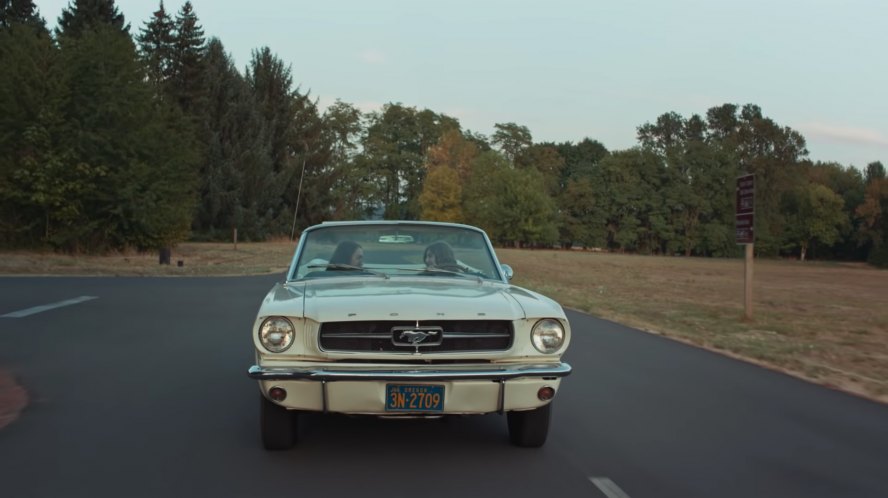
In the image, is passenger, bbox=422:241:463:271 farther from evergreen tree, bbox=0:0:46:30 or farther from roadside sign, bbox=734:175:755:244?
evergreen tree, bbox=0:0:46:30

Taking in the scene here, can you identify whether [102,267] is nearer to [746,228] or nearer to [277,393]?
[746,228]

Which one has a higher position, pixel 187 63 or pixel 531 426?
pixel 187 63

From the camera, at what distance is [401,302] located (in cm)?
462

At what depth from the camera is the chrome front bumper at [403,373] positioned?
4.31 meters

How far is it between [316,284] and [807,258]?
100 m

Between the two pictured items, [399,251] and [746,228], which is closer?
[399,251]

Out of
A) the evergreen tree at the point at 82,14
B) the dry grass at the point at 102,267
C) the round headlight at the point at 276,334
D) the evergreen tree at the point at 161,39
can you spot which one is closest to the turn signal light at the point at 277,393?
the round headlight at the point at 276,334

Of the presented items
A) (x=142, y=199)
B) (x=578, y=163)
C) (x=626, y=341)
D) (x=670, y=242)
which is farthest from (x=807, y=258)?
(x=626, y=341)

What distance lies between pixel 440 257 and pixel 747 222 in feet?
36.4

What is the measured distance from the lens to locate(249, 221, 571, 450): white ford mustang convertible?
4344 mm

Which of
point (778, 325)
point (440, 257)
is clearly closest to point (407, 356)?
point (440, 257)

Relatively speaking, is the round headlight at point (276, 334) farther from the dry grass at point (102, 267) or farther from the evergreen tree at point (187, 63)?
the evergreen tree at point (187, 63)

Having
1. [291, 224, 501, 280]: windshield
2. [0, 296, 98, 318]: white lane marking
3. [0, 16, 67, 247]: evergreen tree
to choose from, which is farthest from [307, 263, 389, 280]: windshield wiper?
[0, 16, 67, 247]: evergreen tree

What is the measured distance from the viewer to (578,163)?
372ft
